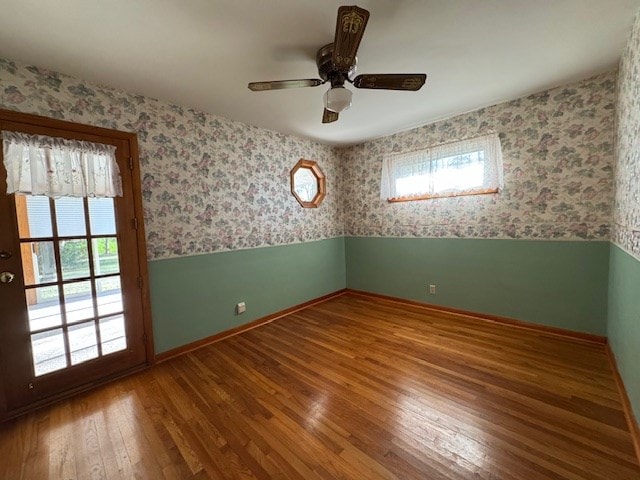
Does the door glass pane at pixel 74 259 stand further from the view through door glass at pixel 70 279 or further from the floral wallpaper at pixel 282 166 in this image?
the floral wallpaper at pixel 282 166

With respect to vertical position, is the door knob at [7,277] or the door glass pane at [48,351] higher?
the door knob at [7,277]

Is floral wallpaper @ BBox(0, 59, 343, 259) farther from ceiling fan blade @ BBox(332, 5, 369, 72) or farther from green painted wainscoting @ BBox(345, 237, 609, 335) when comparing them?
ceiling fan blade @ BBox(332, 5, 369, 72)

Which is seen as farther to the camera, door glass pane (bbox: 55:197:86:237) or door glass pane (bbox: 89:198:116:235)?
door glass pane (bbox: 89:198:116:235)

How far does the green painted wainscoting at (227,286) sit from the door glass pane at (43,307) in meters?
0.62

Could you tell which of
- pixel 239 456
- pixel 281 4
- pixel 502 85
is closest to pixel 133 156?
pixel 281 4

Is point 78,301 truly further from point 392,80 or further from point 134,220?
point 392,80

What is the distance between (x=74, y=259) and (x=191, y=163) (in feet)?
4.09

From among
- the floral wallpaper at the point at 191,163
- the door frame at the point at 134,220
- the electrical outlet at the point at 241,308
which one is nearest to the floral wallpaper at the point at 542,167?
the floral wallpaper at the point at 191,163

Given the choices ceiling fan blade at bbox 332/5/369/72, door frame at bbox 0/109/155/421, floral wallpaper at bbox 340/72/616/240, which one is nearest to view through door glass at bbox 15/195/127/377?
door frame at bbox 0/109/155/421

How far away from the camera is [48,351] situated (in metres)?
1.94

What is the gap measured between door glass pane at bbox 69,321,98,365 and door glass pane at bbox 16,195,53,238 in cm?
75

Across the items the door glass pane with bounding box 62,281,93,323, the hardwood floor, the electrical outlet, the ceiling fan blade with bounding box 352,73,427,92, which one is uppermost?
the ceiling fan blade with bounding box 352,73,427,92

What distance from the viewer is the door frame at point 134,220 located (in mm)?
1765

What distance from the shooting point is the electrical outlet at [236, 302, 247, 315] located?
305 cm
